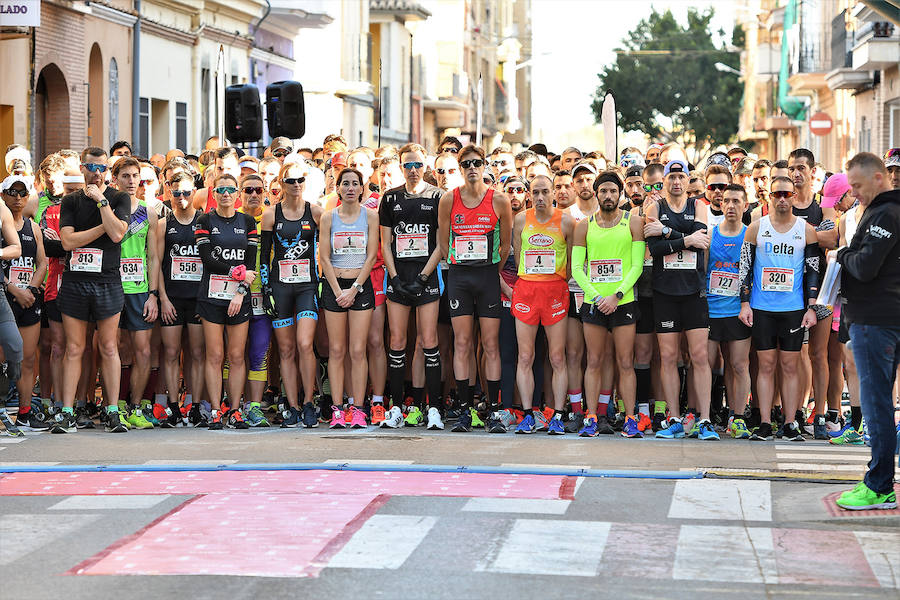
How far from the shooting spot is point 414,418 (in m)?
14.3

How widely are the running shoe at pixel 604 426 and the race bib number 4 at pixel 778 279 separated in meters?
1.65

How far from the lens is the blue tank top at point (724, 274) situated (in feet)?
44.9

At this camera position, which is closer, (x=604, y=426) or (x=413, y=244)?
(x=604, y=426)

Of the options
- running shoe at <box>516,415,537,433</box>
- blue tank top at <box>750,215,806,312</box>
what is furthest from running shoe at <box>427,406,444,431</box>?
blue tank top at <box>750,215,806,312</box>

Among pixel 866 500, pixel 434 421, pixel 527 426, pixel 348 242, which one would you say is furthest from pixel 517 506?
pixel 348 242

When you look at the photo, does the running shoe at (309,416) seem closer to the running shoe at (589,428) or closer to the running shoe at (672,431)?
the running shoe at (589,428)

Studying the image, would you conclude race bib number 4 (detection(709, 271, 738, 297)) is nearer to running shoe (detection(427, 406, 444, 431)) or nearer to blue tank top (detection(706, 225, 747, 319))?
blue tank top (detection(706, 225, 747, 319))

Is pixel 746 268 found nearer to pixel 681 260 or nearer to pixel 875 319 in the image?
pixel 681 260

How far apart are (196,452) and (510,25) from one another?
8479cm

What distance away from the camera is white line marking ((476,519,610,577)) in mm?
8188

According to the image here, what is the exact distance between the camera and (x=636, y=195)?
14.6 m

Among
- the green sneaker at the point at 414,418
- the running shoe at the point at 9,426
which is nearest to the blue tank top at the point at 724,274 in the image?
the green sneaker at the point at 414,418

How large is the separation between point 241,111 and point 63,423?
7.90 meters

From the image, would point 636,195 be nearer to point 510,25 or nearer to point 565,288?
point 565,288
